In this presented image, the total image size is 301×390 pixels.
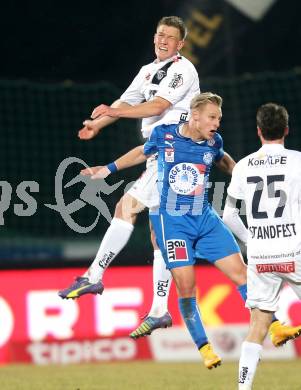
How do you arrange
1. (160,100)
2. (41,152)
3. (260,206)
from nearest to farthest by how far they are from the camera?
(260,206) < (160,100) < (41,152)

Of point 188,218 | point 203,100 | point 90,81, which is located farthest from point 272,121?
point 90,81

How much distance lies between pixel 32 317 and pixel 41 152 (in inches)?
238

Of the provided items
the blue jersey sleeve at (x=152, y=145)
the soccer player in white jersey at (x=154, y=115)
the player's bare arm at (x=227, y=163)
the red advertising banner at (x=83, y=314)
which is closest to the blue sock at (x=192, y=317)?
the soccer player in white jersey at (x=154, y=115)

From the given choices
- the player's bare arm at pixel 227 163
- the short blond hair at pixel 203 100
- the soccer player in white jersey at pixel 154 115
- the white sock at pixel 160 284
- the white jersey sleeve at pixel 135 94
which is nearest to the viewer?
the short blond hair at pixel 203 100

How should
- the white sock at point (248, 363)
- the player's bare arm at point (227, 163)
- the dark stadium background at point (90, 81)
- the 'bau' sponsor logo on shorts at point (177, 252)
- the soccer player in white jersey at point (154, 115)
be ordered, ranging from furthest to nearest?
the dark stadium background at point (90, 81), the player's bare arm at point (227, 163), the soccer player in white jersey at point (154, 115), the 'bau' sponsor logo on shorts at point (177, 252), the white sock at point (248, 363)

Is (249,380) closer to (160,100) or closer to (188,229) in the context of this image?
(188,229)

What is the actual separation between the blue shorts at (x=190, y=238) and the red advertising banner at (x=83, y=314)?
3822 millimetres

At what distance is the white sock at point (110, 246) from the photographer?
9.38 m

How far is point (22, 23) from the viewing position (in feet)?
73.9

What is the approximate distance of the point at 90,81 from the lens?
22281 mm

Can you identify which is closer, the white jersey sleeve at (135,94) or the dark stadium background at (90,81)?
the white jersey sleeve at (135,94)

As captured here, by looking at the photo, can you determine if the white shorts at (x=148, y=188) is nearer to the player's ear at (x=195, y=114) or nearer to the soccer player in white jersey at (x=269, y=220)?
the player's ear at (x=195, y=114)

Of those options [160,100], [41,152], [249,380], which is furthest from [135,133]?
[249,380]

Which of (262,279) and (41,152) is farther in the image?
(41,152)
